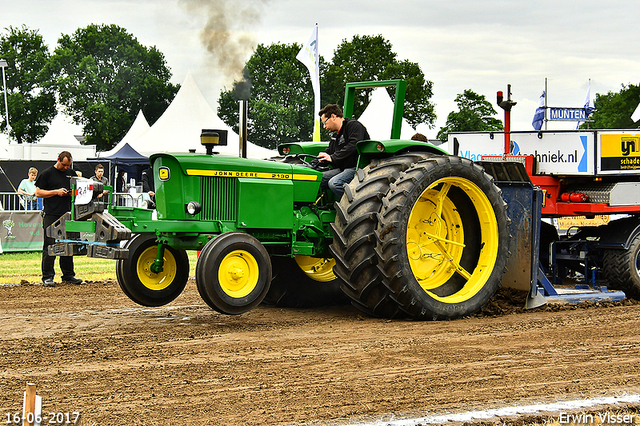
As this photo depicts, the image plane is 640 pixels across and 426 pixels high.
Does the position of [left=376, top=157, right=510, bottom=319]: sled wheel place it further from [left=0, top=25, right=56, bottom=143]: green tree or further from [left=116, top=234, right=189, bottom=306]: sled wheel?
[left=0, top=25, right=56, bottom=143]: green tree

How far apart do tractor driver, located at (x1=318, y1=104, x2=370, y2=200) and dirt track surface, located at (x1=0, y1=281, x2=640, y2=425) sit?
125 cm

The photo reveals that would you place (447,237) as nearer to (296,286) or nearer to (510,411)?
(296,286)

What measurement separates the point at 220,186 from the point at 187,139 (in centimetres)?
1984

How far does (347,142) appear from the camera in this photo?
678cm

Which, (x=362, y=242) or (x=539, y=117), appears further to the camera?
(x=539, y=117)

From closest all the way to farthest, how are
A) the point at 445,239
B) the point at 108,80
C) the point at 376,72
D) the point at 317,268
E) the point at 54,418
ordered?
the point at 54,418, the point at 445,239, the point at 317,268, the point at 376,72, the point at 108,80

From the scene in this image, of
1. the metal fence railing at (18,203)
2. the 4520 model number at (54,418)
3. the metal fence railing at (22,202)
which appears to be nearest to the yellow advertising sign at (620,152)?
the 4520 model number at (54,418)

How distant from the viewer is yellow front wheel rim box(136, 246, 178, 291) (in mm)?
6375

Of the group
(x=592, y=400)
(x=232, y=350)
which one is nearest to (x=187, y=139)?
(x=232, y=350)

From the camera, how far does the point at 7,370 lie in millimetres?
4512

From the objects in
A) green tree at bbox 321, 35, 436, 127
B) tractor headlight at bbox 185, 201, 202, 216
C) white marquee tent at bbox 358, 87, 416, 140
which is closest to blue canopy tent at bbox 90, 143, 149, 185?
white marquee tent at bbox 358, 87, 416, 140

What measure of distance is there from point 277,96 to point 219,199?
42690 millimetres

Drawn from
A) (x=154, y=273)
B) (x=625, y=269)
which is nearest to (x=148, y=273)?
(x=154, y=273)

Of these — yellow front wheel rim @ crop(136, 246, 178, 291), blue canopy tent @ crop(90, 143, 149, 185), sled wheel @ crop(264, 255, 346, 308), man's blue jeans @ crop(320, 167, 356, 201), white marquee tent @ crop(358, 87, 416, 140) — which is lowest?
sled wheel @ crop(264, 255, 346, 308)
